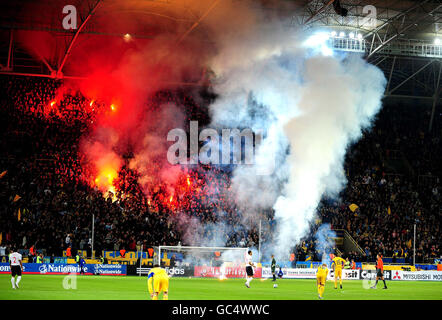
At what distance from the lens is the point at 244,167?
4397cm

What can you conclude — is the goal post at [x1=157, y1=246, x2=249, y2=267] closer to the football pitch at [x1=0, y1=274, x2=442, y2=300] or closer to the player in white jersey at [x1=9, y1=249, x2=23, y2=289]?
the football pitch at [x1=0, y1=274, x2=442, y2=300]

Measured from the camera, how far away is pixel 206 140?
149 ft

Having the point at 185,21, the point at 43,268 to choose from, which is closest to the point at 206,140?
the point at 185,21

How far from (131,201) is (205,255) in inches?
279

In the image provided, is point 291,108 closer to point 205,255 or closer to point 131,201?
point 205,255

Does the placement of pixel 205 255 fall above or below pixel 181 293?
above

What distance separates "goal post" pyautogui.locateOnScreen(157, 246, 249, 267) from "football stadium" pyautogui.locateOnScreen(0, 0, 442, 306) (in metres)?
0.12

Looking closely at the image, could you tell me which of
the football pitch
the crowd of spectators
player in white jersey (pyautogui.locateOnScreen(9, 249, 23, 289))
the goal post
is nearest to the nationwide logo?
the crowd of spectators

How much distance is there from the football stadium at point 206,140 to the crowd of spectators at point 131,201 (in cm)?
13

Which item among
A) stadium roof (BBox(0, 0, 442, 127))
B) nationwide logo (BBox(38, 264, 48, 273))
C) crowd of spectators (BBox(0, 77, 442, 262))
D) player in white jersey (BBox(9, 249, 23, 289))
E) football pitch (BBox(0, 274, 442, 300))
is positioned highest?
stadium roof (BBox(0, 0, 442, 127))

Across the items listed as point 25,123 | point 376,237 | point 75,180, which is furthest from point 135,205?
point 376,237

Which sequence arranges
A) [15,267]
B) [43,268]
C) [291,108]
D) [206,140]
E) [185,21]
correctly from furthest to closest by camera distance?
[206,140]
[291,108]
[185,21]
[43,268]
[15,267]

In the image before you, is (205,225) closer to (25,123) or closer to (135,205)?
(135,205)

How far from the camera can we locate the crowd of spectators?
39.2m
